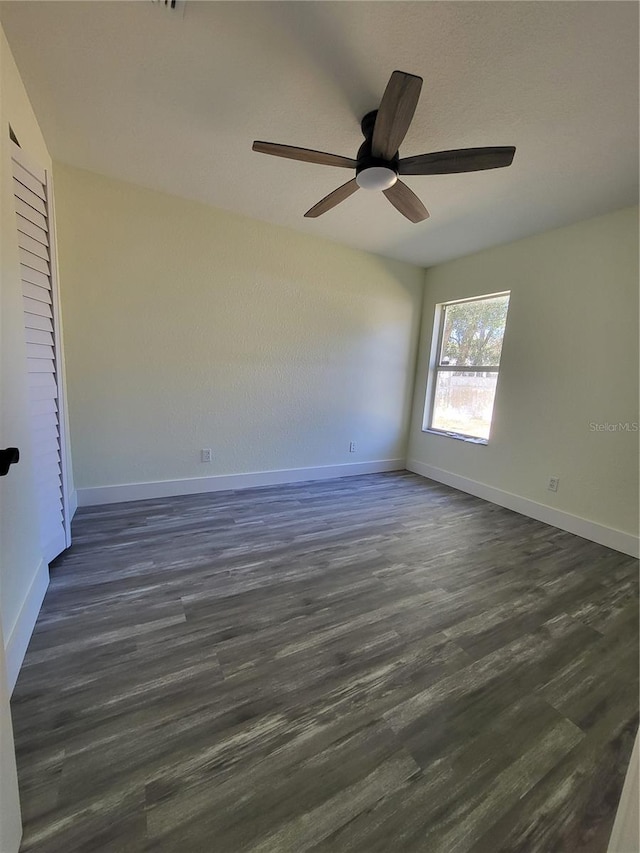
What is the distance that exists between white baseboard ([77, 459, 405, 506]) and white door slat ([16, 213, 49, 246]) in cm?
184

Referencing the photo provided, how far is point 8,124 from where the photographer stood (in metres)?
1.43

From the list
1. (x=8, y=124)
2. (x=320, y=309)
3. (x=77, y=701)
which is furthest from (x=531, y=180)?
(x=77, y=701)

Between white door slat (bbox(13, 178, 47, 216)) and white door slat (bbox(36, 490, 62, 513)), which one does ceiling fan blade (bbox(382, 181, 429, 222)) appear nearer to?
white door slat (bbox(13, 178, 47, 216))

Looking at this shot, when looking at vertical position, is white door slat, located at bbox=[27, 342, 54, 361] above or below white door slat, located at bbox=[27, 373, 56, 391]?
above

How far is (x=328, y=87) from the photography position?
1567 mm

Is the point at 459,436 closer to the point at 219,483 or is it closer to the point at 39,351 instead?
the point at 219,483

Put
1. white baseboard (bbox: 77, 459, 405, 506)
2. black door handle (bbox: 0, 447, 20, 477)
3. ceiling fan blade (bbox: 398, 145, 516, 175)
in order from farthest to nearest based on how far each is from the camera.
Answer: white baseboard (bbox: 77, 459, 405, 506)
ceiling fan blade (bbox: 398, 145, 516, 175)
black door handle (bbox: 0, 447, 20, 477)

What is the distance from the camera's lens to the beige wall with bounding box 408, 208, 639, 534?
8.14ft

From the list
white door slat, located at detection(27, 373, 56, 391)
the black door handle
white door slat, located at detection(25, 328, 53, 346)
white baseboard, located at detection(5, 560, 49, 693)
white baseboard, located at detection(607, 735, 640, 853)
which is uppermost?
white door slat, located at detection(25, 328, 53, 346)

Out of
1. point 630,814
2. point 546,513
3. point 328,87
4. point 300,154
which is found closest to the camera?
point 630,814

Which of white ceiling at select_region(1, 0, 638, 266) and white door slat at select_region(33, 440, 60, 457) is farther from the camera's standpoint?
white door slat at select_region(33, 440, 60, 457)

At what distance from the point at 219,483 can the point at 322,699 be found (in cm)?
229

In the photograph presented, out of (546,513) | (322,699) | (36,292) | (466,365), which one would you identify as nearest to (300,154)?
(36,292)

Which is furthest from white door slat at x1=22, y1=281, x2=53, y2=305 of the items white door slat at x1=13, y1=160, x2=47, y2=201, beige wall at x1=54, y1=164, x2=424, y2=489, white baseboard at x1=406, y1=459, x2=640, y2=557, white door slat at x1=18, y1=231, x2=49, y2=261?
white baseboard at x1=406, y1=459, x2=640, y2=557
